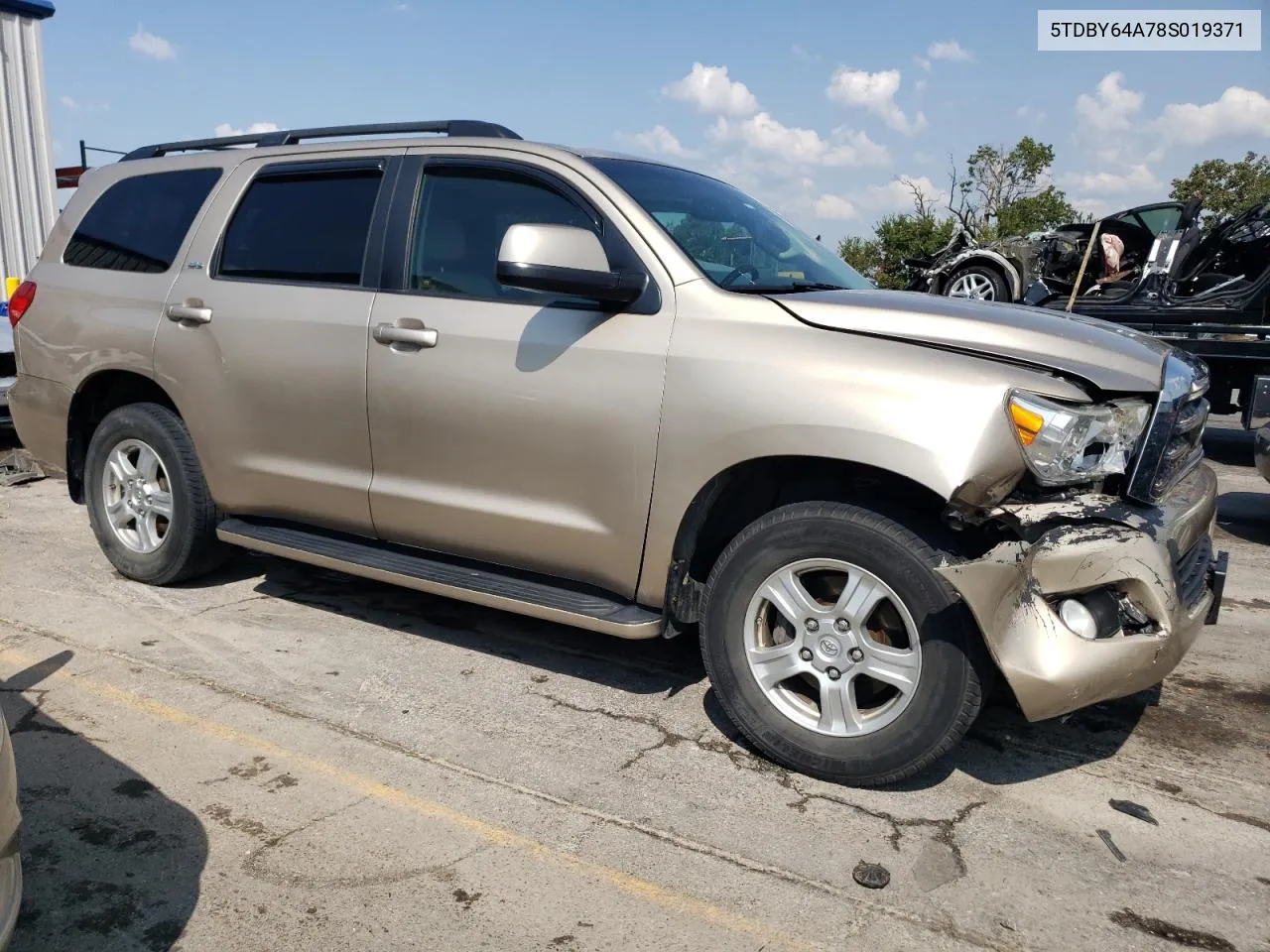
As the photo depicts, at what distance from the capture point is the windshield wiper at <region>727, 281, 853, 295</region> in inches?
141

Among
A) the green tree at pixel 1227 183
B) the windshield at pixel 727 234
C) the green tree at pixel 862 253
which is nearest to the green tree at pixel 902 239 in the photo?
the green tree at pixel 862 253

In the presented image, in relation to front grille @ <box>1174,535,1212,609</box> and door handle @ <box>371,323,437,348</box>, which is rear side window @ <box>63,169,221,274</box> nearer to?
door handle @ <box>371,323,437,348</box>

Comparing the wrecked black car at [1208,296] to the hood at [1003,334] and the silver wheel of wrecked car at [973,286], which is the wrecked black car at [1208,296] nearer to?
the silver wheel of wrecked car at [973,286]

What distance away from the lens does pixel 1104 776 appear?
11.0 feet

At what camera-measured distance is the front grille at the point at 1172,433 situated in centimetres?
307

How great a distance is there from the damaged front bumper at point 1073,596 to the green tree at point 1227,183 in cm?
3071

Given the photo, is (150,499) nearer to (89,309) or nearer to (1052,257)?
(89,309)

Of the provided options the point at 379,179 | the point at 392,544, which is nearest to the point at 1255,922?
the point at 392,544

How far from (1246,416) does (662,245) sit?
21.1 ft

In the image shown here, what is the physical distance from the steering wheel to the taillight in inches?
142

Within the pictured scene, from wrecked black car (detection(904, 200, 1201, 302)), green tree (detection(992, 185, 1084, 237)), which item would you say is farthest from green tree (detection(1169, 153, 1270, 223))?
wrecked black car (detection(904, 200, 1201, 302))

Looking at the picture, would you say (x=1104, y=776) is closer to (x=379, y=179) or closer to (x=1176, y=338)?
(x=379, y=179)

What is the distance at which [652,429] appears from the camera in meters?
3.45

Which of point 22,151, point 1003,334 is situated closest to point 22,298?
point 1003,334
